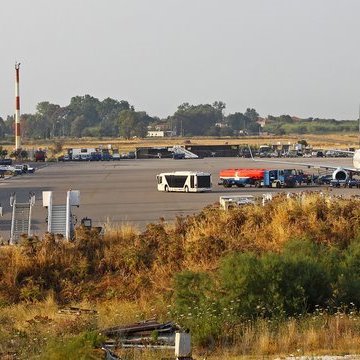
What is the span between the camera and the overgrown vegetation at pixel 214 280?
693 inches

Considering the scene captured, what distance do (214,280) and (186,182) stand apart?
50740 millimetres

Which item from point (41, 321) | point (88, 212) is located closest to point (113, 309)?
point (41, 321)

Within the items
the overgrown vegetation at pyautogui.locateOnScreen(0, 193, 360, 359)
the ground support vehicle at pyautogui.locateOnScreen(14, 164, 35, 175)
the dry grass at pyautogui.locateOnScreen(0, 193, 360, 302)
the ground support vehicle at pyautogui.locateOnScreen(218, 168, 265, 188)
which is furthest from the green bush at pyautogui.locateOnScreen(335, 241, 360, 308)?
the ground support vehicle at pyautogui.locateOnScreen(14, 164, 35, 175)

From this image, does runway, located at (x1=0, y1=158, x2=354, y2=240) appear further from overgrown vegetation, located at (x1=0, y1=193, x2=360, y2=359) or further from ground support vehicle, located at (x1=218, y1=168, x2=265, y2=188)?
overgrown vegetation, located at (x1=0, y1=193, x2=360, y2=359)

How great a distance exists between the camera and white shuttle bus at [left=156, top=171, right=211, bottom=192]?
70.7m

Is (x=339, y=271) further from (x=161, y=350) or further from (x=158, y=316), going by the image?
(x=161, y=350)

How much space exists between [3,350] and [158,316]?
197 inches

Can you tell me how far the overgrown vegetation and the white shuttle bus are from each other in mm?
37350

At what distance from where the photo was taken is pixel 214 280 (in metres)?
21.0

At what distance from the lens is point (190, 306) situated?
19.8m

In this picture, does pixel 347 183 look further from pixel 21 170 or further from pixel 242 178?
pixel 21 170

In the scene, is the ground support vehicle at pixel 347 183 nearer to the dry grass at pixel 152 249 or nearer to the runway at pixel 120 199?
the runway at pixel 120 199

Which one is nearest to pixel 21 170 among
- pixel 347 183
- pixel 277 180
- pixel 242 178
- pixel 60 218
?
pixel 242 178

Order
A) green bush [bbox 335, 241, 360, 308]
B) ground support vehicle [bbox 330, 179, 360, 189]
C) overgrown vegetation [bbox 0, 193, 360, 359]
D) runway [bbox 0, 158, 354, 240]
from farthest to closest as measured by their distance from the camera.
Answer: ground support vehicle [bbox 330, 179, 360, 189], runway [bbox 0, 158, 354, 240], green bush [bbox 335, 241, 360, 308], overgrown vegetation [bbox 0, 193, 360, 359]
